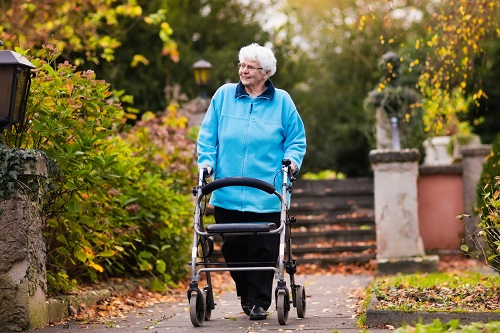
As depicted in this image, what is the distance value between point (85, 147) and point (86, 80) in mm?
554

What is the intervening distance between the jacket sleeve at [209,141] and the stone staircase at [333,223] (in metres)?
5.73

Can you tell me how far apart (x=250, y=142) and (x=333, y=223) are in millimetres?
7274

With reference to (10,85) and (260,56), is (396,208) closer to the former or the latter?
(260,56)

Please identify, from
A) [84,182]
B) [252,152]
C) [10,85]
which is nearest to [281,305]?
→ [252,152]

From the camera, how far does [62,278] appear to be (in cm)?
639

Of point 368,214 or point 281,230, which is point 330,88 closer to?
point 368,214

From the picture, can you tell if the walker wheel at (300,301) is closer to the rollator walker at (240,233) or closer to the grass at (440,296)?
the rollator walker at (240,233)

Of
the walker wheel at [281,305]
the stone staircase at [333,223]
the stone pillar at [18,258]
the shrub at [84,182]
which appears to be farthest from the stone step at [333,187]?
the stone pillar at [18,258]

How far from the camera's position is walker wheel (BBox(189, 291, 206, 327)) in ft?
17.8

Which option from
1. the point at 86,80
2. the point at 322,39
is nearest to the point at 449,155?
the point at 86,80

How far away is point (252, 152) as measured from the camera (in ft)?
19.4

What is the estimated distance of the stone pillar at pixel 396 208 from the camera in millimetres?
10453

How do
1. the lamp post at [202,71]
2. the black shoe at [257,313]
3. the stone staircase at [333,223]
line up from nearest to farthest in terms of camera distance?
the black shoe at [257,313] → the stone staircase at [333,223] → the lamp post at [202,71]

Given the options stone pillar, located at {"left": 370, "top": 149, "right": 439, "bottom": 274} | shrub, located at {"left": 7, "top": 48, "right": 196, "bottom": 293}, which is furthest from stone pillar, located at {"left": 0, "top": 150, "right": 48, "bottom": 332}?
stone pillar, located at {"left": 370, "top": 149, "right": 439, "bottom": 274}
